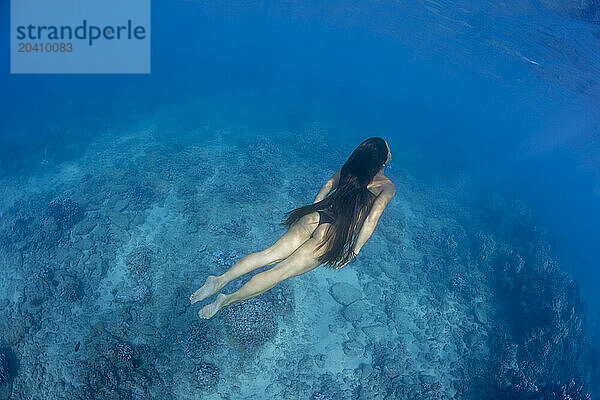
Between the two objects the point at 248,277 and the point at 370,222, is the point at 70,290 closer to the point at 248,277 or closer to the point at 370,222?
the point at 248,277

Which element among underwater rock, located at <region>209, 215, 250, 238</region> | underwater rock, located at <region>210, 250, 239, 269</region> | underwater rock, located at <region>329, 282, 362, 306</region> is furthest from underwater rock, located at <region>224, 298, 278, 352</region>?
underwater rock, located at <region>209, 215, 250, 238</region>

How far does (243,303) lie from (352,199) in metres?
5.00

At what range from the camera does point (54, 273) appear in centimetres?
712

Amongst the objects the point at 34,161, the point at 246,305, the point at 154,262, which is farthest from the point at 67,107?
the point at 246,305

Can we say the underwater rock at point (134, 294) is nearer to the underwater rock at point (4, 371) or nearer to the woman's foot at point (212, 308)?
the underwater rock at point (4, 371)

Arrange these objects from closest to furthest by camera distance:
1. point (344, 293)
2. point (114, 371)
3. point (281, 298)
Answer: point (114, 371)
point (281, 298)
point (344, 293)

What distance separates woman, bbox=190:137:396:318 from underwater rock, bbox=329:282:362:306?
4848mm

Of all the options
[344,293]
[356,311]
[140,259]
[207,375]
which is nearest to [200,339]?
[207,375]

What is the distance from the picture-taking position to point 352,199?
2.99 meters

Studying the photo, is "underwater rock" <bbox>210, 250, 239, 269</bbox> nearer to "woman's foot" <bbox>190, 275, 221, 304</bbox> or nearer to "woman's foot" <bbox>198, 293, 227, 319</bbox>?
"woman's foot" <bbox>190, 275, 221, 304</bbox>

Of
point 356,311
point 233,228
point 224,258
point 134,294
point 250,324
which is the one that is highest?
point 233,228

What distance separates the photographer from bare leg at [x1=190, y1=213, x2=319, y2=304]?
3188 millimetres

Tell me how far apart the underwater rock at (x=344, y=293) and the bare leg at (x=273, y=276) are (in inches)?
198

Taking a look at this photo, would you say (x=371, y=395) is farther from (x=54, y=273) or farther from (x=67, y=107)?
(x=67, y=107)
